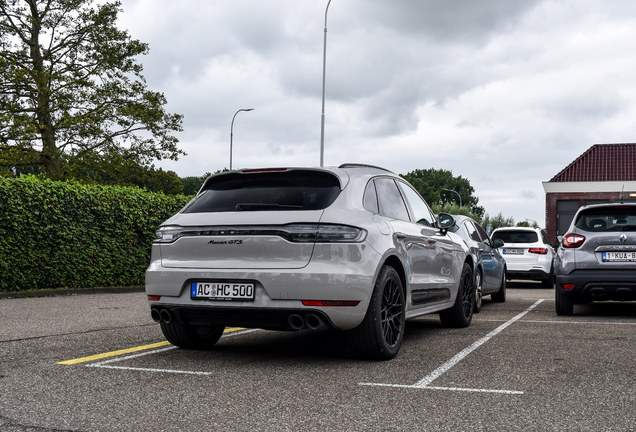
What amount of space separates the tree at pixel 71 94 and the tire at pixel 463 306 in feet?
63.3

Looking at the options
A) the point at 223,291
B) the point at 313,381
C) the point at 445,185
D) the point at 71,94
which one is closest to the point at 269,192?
the point at 223,291

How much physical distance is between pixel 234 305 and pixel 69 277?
390 inches

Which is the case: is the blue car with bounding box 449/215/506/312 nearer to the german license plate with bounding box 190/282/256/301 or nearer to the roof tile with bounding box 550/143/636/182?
the german license plate with bounding box 190/282/256/301

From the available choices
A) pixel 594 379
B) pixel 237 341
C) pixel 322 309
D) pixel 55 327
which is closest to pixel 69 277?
pixel 55 327

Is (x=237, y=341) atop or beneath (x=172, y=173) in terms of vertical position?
beneath

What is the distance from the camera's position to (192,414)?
393cm

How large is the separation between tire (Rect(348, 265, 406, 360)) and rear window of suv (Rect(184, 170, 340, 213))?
0.82m

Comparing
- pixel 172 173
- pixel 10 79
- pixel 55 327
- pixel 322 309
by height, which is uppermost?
pixel 10 79

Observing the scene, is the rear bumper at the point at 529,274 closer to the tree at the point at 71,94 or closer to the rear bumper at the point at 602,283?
the rear bumper at the point at 602,283

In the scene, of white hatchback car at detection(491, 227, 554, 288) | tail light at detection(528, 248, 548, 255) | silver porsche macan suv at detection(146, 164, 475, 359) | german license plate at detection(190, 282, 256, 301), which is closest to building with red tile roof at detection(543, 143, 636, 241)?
white hatchback car at detection(491, 227, 554, 288)

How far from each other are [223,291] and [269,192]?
91cm

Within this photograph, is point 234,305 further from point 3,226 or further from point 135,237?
point 135,237

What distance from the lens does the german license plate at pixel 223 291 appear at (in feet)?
17.4

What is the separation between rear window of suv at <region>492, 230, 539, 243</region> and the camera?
1822cm
